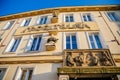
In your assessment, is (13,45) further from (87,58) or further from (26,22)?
(87,58)

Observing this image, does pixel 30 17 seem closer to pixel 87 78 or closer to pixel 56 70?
pixel 56 70

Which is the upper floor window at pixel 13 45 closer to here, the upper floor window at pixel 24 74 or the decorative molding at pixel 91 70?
the upper floor window at pixel 24 74

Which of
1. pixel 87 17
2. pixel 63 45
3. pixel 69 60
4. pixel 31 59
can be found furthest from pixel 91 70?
pixel 87 17

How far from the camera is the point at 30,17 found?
16.7m

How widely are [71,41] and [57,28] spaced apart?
2101 millimetres

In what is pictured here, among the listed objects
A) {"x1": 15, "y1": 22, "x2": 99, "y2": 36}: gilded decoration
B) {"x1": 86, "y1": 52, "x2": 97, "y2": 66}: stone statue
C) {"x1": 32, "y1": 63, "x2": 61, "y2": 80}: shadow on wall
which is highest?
{"x1": 15, "y1": 22, "x2": 99, "y2": 36}: gilded decoration

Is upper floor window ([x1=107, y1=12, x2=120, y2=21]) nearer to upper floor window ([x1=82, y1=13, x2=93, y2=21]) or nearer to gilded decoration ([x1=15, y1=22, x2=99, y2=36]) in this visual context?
upper floor window ([x1=82, y1=13, x2=93, y2=21])

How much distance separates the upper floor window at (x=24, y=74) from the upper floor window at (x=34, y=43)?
2157 millimetres

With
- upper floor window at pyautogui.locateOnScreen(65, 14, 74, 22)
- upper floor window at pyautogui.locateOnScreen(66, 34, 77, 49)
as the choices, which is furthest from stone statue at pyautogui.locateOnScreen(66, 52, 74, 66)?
upper floor window at pyautogui.locateOnScreen(65, 14, 74, 22)

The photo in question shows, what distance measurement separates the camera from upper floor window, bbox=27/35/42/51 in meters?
11.7

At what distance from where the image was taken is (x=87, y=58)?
9.37 metres

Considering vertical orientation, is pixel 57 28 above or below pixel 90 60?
above

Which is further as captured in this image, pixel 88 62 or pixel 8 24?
pixel 8 24

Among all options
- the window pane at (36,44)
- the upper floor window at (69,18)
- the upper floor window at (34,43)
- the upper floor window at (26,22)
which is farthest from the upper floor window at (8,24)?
the upper floor window at (69,18)
